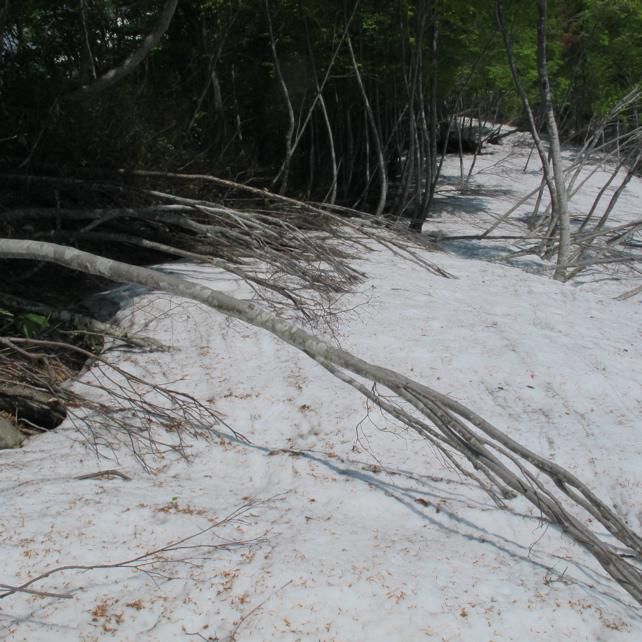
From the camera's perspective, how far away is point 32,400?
3.99 metres

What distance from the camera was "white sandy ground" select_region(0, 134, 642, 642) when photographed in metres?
2.30

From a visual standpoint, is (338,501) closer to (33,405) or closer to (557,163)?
(33,405)

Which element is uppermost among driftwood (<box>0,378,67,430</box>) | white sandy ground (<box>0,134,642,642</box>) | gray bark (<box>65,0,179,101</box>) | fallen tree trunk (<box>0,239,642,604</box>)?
gray bark (<box>65,0,179,101</box>)

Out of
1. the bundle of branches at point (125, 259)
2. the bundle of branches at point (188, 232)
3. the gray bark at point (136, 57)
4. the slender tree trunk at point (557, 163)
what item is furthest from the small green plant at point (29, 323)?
the slender tree trunk at point (557, 163)

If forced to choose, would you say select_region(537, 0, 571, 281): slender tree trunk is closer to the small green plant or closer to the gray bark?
the gray bark

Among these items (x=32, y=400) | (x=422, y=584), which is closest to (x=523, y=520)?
(x=422, y=584)

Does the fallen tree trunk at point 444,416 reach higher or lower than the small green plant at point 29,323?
higher

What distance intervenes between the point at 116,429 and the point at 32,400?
621 mm

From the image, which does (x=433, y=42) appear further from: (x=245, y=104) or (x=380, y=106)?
(x=245, y=104)

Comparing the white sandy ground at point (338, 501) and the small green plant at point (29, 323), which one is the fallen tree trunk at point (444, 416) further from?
the small green plant at point (29, 323)

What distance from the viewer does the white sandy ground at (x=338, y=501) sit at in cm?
230

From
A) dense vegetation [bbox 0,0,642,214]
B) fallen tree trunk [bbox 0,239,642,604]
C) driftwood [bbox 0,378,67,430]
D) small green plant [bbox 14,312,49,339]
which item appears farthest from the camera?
dense vegetation [bbox 0,0,642,214]

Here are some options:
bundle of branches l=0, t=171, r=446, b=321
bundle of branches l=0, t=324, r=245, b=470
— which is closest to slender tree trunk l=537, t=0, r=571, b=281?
bundle of branches l=0, t=171, r=446, b=321

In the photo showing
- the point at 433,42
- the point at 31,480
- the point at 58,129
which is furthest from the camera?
the point at 433,42
